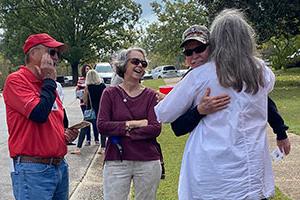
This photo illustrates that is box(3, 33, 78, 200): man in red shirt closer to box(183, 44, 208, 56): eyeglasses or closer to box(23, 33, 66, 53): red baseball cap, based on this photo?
box(23, 33, 66, 53): red baseball cap

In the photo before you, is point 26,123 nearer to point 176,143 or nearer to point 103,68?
point 176,143

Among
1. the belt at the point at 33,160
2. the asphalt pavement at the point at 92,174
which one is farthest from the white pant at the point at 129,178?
the asphalt pavement at the point at 92,174

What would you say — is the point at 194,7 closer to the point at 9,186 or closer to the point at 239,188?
the point at 9,186

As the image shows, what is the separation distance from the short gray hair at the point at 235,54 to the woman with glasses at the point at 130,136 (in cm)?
135

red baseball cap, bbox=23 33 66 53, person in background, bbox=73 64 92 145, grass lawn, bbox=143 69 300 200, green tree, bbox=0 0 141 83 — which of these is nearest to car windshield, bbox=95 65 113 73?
grass lawn, bbox=143 69 300 200

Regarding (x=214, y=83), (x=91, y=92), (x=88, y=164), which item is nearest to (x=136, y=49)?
(x=214, y=83)

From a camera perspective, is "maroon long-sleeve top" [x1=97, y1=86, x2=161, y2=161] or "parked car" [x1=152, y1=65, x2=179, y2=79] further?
"parked car" [x1=152, y1=65, x2=179, y2=79]

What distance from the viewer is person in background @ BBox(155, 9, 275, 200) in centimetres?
303

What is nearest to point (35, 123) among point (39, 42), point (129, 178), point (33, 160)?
point (33, 160)

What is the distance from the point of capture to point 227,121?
3059mm

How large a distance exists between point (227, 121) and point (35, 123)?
129 centimetres

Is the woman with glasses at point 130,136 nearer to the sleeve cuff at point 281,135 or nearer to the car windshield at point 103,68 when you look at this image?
the sleeve cuff at point 281,135

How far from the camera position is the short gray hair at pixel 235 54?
302cm

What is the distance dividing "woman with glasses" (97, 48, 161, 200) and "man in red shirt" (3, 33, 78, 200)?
0.66m
